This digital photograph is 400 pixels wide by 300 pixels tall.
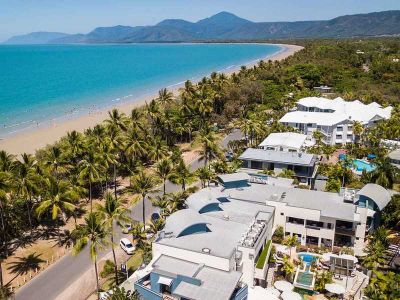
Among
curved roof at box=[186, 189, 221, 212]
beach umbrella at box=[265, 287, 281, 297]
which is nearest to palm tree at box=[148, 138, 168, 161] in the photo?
curved roof at box=[186, 189, 221, 212]

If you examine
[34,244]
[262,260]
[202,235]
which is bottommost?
[34,244]

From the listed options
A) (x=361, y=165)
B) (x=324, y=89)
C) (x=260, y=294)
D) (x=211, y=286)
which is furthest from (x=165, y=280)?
(x=324, y=89)

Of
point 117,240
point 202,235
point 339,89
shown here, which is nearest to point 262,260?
point 202,235

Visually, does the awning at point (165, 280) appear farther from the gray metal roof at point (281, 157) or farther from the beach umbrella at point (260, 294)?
the gray metal roof at point (281, 157)

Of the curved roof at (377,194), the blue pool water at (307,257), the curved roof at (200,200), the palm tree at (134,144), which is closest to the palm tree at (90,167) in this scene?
the palm tree at (134,144)

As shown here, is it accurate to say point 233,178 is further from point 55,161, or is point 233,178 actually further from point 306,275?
point 55,161

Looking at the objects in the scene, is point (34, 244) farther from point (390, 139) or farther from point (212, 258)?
point (390, 139)
